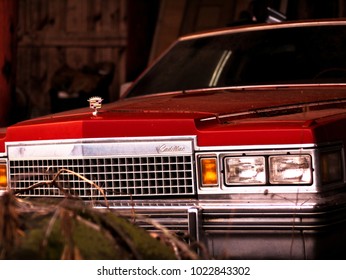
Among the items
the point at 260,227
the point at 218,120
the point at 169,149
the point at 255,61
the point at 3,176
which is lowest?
the point at 260,227

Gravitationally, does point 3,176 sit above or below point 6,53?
below

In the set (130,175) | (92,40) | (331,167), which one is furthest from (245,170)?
(92,40)

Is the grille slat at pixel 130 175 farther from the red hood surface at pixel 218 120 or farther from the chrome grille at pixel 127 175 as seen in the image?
the red hood surface at pixel 218 120

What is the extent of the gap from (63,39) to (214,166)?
10.9 m

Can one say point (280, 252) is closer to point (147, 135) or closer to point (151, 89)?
point (147, 135)

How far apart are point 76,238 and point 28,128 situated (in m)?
1.91

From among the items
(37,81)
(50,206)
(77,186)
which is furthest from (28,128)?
(37,81)

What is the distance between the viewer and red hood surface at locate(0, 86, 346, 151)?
194 inches

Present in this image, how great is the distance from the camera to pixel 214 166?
503cm

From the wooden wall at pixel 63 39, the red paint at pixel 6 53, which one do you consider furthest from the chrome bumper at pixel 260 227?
the wooden wall at pixel 63 39

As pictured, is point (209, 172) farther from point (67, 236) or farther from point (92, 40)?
point (92, 40)

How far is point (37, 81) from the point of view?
15859mm

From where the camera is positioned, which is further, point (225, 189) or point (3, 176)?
point (3, 176)

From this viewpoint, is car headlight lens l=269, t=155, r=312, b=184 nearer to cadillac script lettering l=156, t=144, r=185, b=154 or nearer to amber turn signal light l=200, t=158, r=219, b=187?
amber turn signal light l=200, t=158, r=219, b=187
